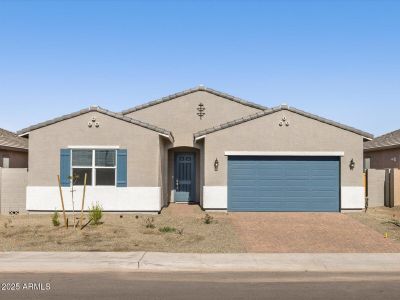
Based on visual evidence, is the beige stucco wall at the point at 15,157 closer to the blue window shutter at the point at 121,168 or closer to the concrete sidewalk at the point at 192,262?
the blue window shutter at the point at 121,168

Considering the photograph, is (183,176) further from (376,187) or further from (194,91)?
(376,187)

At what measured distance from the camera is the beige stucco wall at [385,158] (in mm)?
22548

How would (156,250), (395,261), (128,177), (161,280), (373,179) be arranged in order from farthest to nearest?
(373,179) < (128,177) < (156,250) < (395,261) < (161,280)

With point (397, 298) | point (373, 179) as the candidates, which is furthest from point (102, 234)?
point (373, 179)

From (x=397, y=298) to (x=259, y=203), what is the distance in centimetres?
1026

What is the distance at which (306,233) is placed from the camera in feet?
42.1

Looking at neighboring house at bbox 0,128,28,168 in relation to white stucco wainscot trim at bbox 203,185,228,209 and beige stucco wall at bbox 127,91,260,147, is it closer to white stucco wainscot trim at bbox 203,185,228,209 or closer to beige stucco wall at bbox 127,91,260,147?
beige stucco wall at bbox 127,91,260,147

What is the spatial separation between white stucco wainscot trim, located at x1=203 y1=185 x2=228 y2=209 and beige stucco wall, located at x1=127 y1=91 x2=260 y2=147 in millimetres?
3646

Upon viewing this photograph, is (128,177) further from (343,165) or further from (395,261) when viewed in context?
(395,261)

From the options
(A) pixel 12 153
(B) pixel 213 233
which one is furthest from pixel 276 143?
(A) pixel 12 153

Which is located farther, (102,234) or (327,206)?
(327,206)

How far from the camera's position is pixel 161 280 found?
26.1 feet

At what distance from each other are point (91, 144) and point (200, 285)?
33.4 feet

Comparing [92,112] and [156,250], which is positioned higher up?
[92,112]
